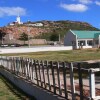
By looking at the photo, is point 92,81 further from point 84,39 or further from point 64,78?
point 84,39

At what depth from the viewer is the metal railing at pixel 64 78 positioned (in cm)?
892

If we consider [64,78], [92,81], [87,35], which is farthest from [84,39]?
[92,81]

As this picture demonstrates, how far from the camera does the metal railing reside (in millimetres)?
8922

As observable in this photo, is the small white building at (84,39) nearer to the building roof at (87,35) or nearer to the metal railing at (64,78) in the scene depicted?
the building roof at (87,35)

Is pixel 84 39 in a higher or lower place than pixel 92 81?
higher

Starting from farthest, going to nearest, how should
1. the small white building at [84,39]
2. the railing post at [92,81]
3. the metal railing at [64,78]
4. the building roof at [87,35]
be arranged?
the building roof at [87,35], the small white building at [84,39], the metal railing at [64,78], the railing post at [92,81]

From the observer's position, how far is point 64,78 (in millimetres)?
10602

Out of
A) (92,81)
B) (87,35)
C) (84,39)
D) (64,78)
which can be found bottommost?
(64,78)

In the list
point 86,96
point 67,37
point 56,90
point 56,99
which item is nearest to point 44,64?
point 56,90

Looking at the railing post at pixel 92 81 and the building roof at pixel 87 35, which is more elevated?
the building roof at pixel 87 35

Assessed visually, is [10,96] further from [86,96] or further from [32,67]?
[86,96]

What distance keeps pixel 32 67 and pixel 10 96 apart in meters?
1.56

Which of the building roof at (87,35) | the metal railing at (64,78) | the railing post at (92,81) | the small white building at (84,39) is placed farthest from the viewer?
the building roof at (87,35)

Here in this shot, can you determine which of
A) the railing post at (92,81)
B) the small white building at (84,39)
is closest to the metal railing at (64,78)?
the railing post at (92,81)
